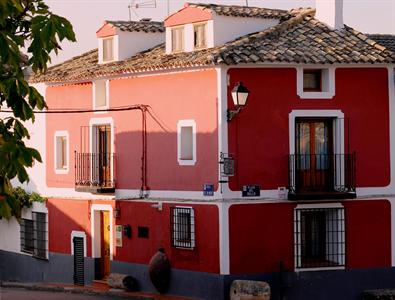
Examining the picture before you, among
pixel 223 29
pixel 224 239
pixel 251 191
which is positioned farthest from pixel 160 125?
pixel 224 239

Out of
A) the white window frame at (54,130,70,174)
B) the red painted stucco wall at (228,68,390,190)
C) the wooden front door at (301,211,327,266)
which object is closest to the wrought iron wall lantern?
the red painted stucco wall at (228,68,390,190)

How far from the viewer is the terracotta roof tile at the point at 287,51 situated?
2564cm

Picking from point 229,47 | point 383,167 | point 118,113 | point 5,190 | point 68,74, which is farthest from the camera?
point 68,74

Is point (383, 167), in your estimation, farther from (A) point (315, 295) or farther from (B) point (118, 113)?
(B) point (118, 113)

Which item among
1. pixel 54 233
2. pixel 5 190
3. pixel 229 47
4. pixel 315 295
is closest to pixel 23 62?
pixel 5 190

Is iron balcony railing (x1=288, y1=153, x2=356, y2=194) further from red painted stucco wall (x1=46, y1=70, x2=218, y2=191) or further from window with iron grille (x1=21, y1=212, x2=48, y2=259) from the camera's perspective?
window with iron grille (x1=21, y1=212, x2=48, y2=259)

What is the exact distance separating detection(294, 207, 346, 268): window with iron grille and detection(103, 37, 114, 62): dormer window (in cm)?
783

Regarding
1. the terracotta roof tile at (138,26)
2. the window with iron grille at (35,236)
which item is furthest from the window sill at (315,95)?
the window with iron grille at (35,236)

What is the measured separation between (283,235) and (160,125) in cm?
438

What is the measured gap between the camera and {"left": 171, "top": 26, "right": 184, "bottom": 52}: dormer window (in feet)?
92.6

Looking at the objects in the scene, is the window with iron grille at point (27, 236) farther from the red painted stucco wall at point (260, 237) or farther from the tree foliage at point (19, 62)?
the tree foliage at point (19, 62)

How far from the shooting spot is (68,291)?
29969 mm

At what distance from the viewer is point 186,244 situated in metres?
27.0

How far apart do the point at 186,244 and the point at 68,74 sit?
7.50 metres
